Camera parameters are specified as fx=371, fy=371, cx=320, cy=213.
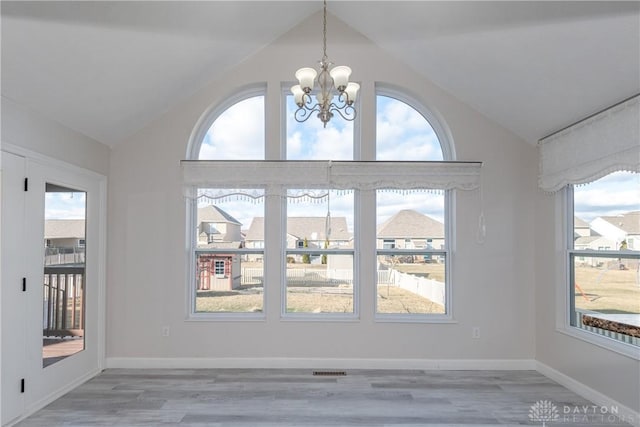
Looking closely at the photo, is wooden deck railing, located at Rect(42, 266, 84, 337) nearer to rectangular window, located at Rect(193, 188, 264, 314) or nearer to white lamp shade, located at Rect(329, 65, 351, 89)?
rectangular window, located at Rect(193, 188, 264, 314)

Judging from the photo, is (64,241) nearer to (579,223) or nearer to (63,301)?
(63,301)

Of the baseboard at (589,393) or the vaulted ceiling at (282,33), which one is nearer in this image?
the vaulted ceiling at (282,33)

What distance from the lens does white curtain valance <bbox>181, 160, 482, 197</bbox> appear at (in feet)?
13.3

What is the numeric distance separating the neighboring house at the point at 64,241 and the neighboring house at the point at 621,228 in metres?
4.90

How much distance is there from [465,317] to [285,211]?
7.58 ft

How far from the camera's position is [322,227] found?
4262 millimetres

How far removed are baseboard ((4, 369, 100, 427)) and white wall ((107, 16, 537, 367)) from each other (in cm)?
35

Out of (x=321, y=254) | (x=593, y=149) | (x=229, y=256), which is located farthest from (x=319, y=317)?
(x=593, y=149)

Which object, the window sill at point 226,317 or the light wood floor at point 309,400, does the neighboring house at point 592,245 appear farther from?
the window sill at point 226,317

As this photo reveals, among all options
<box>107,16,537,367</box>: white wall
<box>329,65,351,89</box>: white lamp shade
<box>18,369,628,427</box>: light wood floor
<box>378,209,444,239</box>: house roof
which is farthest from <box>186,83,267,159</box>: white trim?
<box>18,369,628,427</box>: light wood floor

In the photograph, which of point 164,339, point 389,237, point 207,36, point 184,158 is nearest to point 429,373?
point 389,237

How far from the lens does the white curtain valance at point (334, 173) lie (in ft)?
13.3

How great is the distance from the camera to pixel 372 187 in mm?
4086

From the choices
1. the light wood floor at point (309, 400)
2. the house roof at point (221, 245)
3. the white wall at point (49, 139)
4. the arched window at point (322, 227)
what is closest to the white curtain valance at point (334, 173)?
the arched window at point (322, 227)
